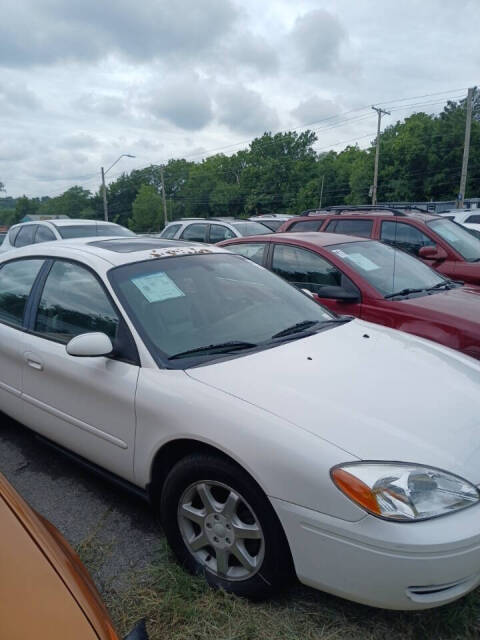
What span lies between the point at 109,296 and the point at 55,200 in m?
109

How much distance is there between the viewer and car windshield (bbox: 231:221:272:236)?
11297 millimetres

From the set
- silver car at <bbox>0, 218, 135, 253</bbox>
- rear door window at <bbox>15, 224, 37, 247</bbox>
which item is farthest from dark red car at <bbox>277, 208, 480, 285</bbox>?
rear door window at <bbox>15, 224, 37, 247</bbox>

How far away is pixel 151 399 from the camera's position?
2330mm

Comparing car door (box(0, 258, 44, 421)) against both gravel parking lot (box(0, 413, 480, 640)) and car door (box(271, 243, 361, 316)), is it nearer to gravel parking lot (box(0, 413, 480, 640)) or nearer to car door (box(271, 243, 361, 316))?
gravel parking lot (box(0, 413, 480, 640))

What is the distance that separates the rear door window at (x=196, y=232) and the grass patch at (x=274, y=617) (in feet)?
32.4

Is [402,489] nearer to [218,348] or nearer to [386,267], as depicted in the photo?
[218,348]

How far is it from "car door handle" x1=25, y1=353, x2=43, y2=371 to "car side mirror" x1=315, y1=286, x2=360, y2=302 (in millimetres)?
2321

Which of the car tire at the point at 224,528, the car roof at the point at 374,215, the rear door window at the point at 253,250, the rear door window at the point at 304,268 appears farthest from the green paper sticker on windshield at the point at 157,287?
the car roof at the point at 374,215

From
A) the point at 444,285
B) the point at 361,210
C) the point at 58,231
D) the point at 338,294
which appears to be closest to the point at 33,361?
the point at 338,294

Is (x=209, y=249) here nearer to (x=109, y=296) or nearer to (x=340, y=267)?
(x=109, y=296)

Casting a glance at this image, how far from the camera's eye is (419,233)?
7.05 m

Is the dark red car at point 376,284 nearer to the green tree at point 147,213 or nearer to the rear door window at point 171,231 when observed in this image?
the rear door window at point 171,231

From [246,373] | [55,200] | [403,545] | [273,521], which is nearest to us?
[403,545]

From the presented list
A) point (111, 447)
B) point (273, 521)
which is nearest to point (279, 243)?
point (111, 447)
